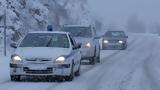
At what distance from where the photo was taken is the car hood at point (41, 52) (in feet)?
57.9

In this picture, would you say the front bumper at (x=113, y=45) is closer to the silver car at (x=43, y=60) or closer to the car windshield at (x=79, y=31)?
the car windshield at (x=79, y=31)

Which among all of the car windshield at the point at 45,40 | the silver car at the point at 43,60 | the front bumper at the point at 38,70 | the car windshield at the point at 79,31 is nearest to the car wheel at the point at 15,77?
the silver car at the point at 43,60

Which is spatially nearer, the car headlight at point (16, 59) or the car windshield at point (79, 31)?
the car headlight at point (16, 59)

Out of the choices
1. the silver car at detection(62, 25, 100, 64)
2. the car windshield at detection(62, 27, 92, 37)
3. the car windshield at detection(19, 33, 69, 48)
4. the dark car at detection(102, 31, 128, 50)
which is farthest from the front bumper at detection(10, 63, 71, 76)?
the dark car at detection(102, 31, 128, 50)

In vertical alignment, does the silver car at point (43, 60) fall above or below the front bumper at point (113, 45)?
above

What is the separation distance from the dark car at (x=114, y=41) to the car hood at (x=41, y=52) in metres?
28.4

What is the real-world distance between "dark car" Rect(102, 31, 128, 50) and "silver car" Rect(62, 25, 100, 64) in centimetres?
1825

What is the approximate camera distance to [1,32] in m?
34.6

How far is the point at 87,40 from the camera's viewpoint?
26.8 m

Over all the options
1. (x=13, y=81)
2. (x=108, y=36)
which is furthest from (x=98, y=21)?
(x=13, y=81)

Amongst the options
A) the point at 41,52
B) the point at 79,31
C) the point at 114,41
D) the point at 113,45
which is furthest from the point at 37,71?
the point at 114,41

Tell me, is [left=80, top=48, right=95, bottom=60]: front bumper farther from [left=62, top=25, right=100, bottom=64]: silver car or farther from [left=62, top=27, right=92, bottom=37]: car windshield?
[left=62, top=27, right=92, bottom=37]: car windshield

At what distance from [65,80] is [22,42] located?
6.17 feet

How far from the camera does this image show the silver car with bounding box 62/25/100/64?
1051 inches
